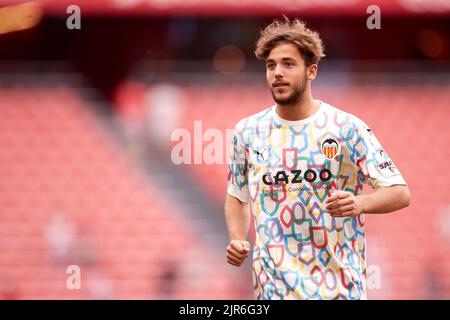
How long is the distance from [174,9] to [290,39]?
7097mm

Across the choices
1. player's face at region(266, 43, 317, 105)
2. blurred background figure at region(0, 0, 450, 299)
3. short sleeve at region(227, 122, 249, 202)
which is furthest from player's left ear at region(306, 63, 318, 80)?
blurred background figure at region(0, 0, 450, 299)

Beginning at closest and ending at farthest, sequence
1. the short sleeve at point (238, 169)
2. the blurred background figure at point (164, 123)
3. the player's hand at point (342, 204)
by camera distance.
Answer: the player's hand at point (342, 204) < the short sleeve at point (238, 169) < the blurred background figure at point (164, 123)

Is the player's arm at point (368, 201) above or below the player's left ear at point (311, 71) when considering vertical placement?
below

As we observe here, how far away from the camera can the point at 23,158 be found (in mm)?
11656

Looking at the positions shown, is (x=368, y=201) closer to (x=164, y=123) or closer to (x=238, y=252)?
(x=238, y=252)

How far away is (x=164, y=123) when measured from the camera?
442 inches

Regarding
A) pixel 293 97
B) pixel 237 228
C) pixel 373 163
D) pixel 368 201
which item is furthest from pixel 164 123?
pixel 368 201

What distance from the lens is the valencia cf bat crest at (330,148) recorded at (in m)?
4.12

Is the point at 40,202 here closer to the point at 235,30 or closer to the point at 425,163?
the point at 235,30

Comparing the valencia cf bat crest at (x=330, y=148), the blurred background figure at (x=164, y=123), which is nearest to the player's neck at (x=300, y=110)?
the valencia cf bat crest at (x=330, y=148)

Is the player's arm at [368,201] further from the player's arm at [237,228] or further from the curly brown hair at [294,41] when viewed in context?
the curly brown hair at [294,41]

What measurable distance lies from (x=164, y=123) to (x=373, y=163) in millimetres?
7339
